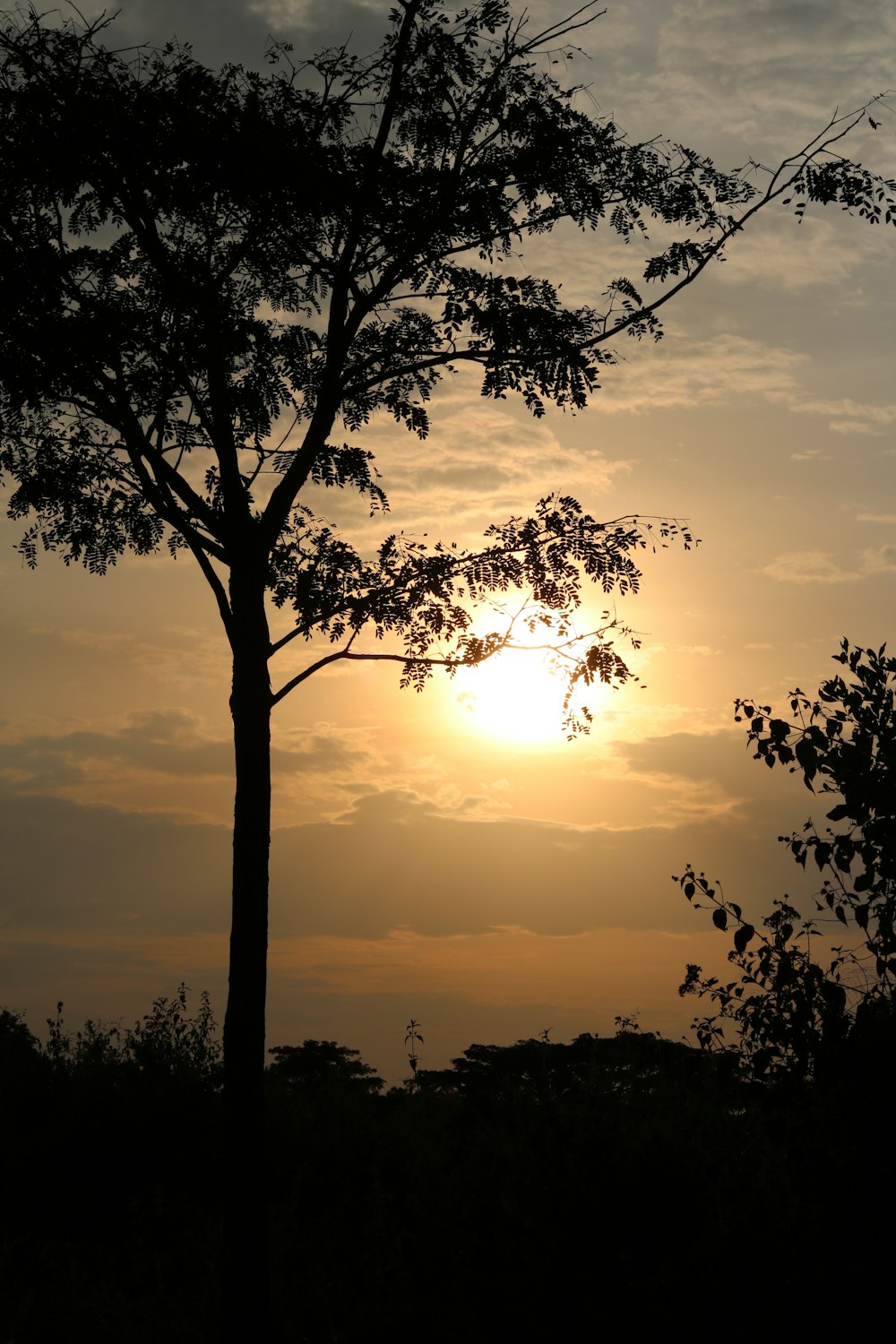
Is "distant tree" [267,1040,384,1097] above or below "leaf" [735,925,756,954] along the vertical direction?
below

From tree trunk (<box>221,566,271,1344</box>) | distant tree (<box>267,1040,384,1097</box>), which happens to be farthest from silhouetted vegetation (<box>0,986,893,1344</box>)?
distant tree (<box>267,1040,384,1097</box>)

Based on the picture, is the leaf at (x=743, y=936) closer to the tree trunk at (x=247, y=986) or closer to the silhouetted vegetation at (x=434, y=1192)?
the silhouetted vegetation at (x=434, y=1192)

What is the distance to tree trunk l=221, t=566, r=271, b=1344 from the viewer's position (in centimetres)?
1183

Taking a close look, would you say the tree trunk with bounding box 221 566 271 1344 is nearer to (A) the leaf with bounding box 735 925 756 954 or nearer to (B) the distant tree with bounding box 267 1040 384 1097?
(A) the leaf with bounding box 735 925 756 954

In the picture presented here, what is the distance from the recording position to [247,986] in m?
12.7

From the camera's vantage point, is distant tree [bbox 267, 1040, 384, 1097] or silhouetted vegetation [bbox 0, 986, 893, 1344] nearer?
silhouetted vegetation [bbox 0, 986, 893, 1344]

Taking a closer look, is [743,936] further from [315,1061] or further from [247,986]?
[315,1061]

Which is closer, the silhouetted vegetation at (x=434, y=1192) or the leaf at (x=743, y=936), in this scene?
the leaf at (x=743, y=936)

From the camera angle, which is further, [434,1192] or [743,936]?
[434,1192]

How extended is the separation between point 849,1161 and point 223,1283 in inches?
270

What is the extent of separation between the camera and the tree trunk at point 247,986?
11.8 m

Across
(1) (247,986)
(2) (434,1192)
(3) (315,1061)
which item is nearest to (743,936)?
(1) (247,986)

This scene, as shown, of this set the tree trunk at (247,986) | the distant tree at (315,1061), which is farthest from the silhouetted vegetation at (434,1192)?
the distant tree at (315,1061)

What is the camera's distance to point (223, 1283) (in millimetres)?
11867
